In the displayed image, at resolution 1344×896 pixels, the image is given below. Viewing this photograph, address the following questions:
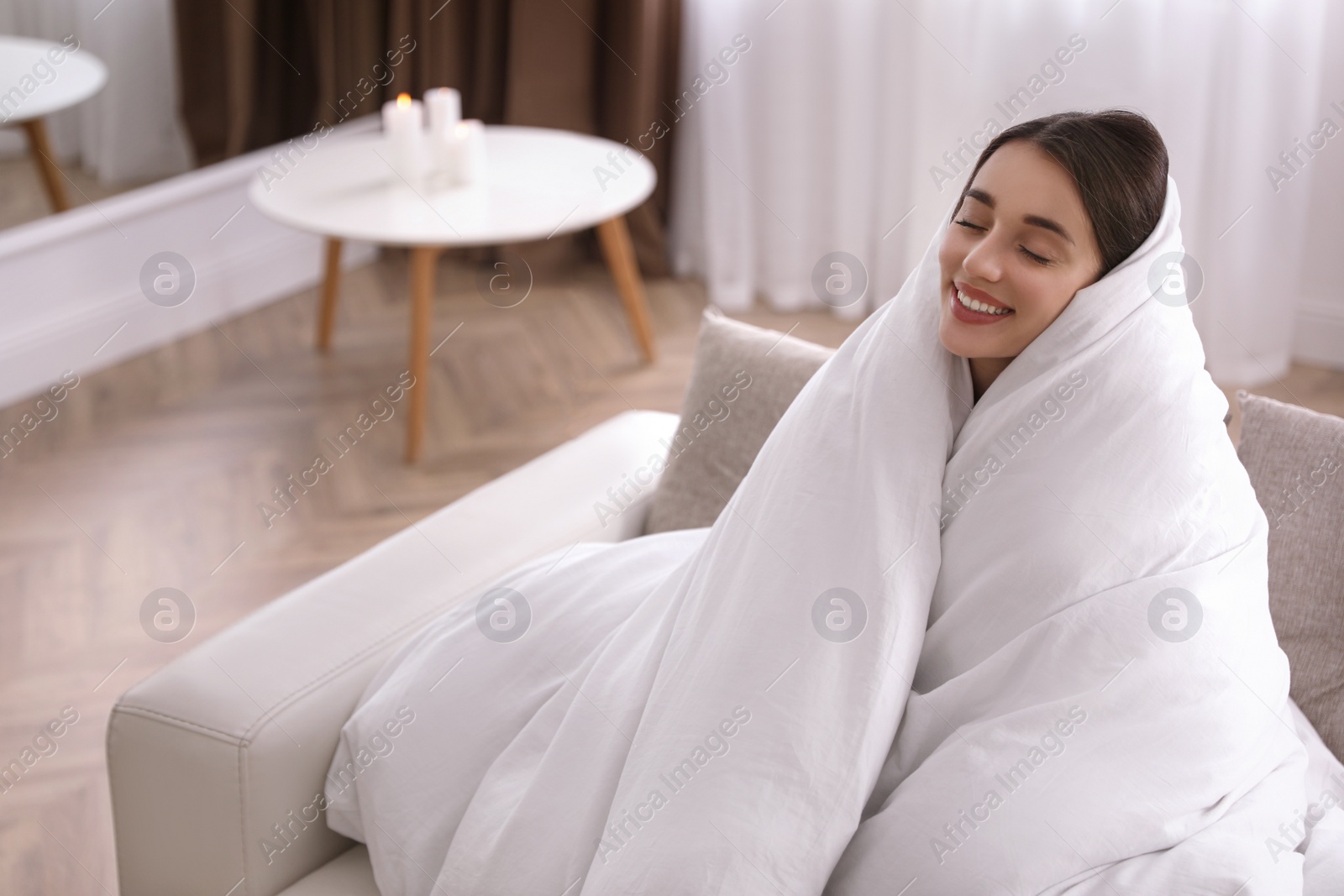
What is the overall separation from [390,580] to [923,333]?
0.68 meters

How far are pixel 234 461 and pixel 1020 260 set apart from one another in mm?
2209

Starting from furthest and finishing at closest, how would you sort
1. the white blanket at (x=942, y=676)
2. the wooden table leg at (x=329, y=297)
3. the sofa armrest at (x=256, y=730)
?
1. the wooden table leg at (x=329, y=297)
2. the sofa armrest at (x=256, y=730)
3. the white blanket at (x=942, y=676)

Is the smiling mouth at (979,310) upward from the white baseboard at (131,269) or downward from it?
upward

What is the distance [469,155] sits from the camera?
314cm

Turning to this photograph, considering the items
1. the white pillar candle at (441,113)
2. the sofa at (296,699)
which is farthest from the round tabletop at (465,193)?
the sofa at (296,699)

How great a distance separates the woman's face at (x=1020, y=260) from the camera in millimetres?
1180

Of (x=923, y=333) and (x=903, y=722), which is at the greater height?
(x=923, y=333)

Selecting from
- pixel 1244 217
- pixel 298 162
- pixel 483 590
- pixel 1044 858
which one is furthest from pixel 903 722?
pixel 298 162

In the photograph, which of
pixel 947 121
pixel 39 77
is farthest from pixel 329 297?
pixel 947 121

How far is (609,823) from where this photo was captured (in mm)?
1153

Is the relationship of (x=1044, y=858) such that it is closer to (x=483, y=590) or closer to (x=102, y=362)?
(x=483, y=590)

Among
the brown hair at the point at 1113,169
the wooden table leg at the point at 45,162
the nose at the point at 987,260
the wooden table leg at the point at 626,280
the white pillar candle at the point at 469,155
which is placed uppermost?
the brown hair at the point at 1113,169

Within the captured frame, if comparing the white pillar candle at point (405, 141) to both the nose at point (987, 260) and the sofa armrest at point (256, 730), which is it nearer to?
the sofa armrest at point (256, 730)

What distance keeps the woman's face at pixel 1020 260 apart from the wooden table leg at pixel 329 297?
2396mm
